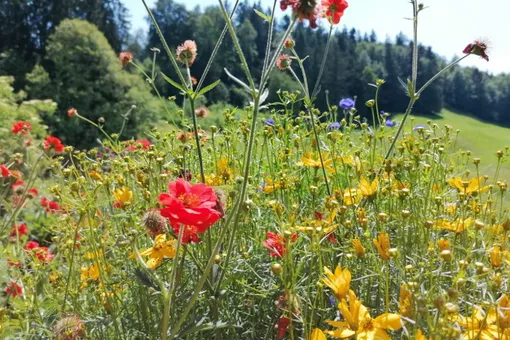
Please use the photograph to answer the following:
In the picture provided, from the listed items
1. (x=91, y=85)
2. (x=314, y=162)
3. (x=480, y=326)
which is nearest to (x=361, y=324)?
(x=480, y=326)

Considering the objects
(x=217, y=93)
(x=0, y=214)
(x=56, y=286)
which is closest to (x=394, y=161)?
(x=56, y=286)

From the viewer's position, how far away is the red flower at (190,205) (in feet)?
3.05

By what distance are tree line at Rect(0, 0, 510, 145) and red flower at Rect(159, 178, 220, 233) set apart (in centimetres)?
83

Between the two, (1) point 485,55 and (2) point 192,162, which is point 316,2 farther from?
(2) point 192,162

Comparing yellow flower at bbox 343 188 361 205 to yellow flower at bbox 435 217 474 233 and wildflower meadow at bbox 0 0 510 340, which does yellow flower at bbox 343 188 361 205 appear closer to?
wildflower meadow at bbox 0 0 510 340

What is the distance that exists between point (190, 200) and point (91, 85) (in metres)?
14.4

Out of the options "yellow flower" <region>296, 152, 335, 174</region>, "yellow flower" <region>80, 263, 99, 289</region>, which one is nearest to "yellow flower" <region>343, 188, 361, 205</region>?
"yellow flower" <region>296, 152, 335, 174</region>

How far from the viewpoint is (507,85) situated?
48875 mm

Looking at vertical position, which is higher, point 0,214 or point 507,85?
point 507,85

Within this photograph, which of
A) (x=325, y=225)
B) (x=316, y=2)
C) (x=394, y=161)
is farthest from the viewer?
(x=394, y=161)

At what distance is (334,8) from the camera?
5.25ft

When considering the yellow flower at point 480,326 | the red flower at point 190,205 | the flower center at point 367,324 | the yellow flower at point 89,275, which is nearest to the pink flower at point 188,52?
the red flower at point 190,205

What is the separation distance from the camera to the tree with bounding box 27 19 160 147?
14.3 meters

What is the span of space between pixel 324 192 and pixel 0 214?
525 cm
